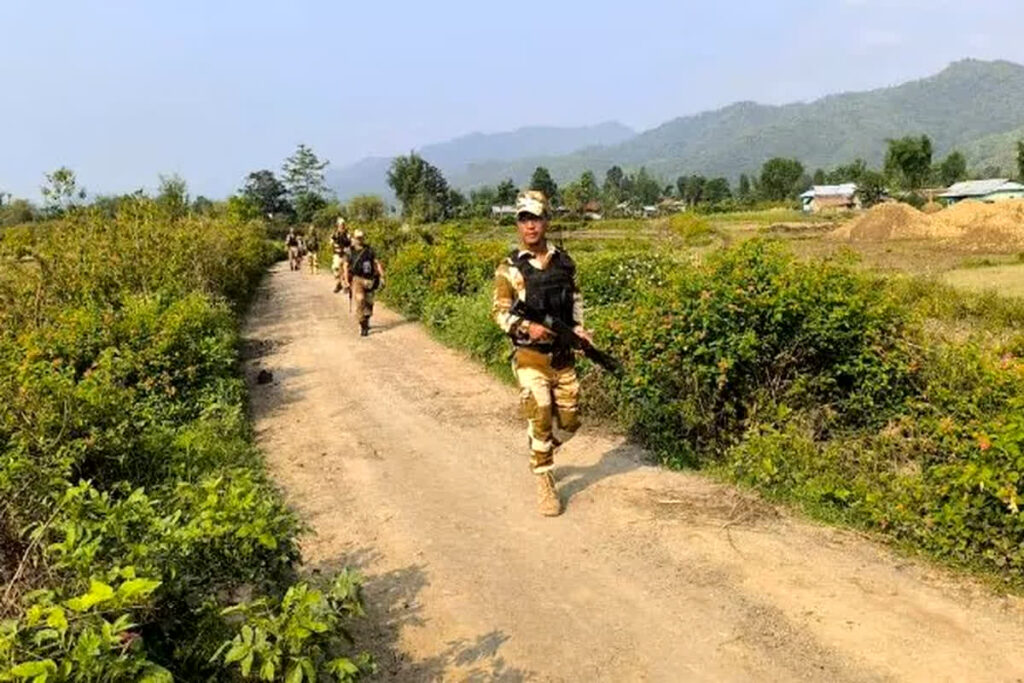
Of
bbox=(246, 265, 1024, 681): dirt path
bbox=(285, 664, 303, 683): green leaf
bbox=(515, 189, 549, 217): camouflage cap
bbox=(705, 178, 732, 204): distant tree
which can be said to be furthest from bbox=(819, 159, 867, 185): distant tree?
bbox=(285, 664, 303, 683): green leaf

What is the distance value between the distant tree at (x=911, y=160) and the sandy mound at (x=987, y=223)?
4365 centimetres

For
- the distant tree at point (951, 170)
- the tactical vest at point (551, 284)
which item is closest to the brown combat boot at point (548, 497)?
the tactical vest at point (551, 284)

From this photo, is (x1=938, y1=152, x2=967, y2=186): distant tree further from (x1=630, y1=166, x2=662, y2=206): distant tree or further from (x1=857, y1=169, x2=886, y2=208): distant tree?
(x1=630, y1=166, x2=662, y2=206): distant tree

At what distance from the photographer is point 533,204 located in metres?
5.25

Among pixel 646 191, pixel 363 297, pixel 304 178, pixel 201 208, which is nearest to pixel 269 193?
pixel 304 178

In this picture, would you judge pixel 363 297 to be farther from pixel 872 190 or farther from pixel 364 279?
pixel 872 190

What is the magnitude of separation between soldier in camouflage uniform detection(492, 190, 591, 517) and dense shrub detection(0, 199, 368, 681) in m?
1.74

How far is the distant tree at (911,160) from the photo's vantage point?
7975 cm

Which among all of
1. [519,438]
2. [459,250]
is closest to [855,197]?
[459,250]

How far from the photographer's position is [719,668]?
368 centimetres

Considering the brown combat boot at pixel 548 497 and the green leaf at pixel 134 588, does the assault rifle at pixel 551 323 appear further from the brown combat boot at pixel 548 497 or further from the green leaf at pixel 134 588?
the green leaf at pixel 134 588

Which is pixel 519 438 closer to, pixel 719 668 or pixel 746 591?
pixel 746 591

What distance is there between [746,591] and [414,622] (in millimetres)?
1852

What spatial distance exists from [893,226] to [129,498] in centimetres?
4504
